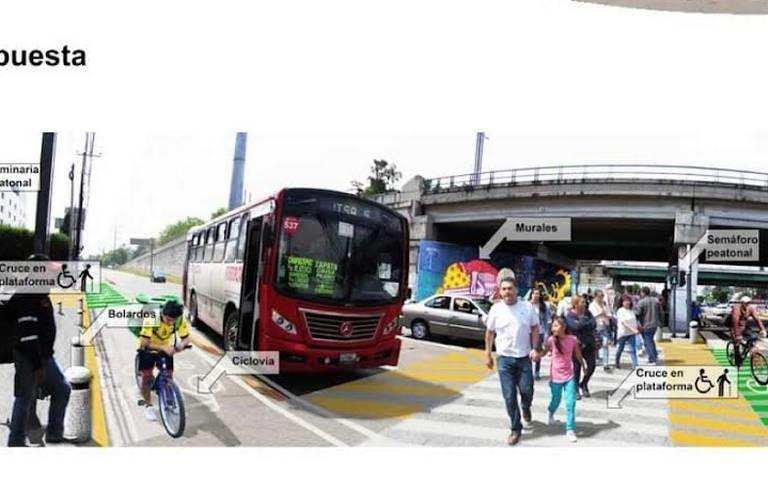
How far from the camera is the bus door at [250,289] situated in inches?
90.0

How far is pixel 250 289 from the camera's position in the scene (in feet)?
7.85

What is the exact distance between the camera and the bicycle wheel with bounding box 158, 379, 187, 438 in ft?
6.77

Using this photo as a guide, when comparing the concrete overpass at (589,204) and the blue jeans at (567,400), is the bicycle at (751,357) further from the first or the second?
the blue jeans at (567,400)

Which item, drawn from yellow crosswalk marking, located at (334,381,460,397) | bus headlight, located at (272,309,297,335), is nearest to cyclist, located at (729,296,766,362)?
yellow crosswalk marking, located at (334,381,460,397)

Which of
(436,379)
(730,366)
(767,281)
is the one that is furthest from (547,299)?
(767,281)

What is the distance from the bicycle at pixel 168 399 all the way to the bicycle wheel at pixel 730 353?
2472 mm

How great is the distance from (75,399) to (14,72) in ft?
4.14

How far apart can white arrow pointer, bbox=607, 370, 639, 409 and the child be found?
0.53 ft

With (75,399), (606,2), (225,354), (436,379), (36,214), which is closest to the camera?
(606,2)

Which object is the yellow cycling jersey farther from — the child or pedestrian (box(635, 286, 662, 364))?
pedestrian (box(635, 286, 662, 364))

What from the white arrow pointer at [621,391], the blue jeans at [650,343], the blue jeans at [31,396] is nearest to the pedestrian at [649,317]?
the blue jeans at [650,343]

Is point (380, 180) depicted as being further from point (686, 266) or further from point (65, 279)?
point (686, 266)

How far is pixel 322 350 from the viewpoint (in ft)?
7.95

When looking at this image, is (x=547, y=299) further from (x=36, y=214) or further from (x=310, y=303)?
(x=36, y=214)
